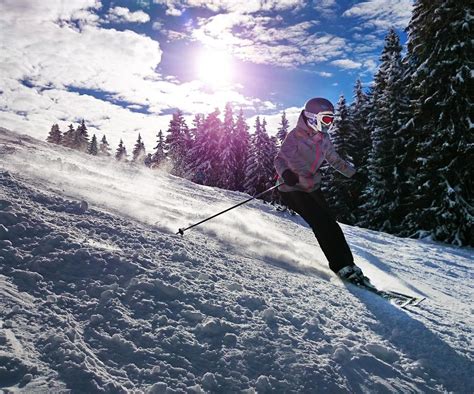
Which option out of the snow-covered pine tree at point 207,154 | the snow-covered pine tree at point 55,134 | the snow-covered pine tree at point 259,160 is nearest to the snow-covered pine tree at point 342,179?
the snow-covered pine tree at point 259,160

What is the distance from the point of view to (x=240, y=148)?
4869cm

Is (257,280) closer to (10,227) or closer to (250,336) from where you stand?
(250,336)

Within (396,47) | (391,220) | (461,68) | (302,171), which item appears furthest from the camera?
(396,47)

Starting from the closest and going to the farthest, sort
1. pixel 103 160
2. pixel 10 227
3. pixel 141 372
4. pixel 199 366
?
pixel 141 372, pixel 199 366, pixel 10 227, pixel 103 160

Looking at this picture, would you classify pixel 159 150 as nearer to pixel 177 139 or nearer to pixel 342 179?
pixel 177 139

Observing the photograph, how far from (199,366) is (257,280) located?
5.08 feet

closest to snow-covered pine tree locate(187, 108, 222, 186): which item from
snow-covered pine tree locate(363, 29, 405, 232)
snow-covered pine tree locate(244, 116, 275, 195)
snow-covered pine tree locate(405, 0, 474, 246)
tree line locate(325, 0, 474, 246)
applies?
snow-covered pine tree locate(244, 116, 275, 195)

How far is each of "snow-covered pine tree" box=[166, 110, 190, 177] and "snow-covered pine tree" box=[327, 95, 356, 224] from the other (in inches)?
932

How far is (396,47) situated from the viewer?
93.2ft

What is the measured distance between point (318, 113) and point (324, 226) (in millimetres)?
1503

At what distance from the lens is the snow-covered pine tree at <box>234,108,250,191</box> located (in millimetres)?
47438

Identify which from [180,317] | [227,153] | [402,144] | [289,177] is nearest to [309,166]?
[289,177]

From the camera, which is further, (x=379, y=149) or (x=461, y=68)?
(x=379, y=149)

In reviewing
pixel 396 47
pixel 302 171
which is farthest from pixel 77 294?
pixel 396 47
